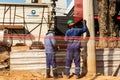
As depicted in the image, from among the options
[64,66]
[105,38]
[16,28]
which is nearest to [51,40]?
[64,66]

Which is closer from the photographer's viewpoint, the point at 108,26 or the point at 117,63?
the point at 117,63

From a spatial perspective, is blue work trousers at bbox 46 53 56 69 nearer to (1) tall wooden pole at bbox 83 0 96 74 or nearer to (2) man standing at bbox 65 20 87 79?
(2) man standing at bbox 65 20 87 79

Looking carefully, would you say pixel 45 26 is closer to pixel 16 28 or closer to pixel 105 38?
pixel 16 28

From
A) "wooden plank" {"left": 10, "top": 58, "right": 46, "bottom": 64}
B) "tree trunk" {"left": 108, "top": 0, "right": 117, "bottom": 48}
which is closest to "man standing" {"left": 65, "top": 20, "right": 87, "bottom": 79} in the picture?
"wooden plank" {"left": 10, "top": 58, "right": 46, "bottom": 64}

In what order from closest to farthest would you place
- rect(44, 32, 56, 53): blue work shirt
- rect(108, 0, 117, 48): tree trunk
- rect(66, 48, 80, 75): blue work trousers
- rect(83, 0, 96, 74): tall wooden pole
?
rect(66, 48, 80, 75): blue work trousers < rect(44, 32, 56, 53): blue work shirt < rect(83, 0, 96, 74): tall wooden pole < rect(108, 0, 117, 48): tree trunk

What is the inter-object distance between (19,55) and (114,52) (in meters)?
3.15

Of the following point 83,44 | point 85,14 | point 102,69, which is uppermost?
point 85,14

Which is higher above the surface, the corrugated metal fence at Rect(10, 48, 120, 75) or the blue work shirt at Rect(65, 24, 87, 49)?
the blue work shirt at Rect(65, 24, 87, 49)

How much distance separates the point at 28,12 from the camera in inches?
880

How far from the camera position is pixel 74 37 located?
10.8 meters

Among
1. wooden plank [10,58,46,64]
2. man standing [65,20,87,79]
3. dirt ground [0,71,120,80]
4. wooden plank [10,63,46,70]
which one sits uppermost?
man standing [65,20,87,79]

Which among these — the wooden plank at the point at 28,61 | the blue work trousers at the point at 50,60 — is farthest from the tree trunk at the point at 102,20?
the blue work trousers at the point at 50,60

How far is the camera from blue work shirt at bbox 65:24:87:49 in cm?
1073

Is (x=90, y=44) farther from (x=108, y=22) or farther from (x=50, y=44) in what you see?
(x=108, y=22)
